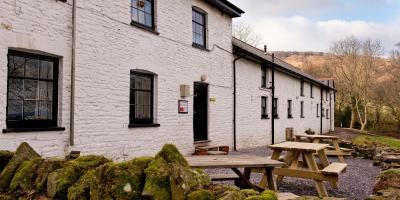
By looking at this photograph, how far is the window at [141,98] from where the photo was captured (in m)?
9.17

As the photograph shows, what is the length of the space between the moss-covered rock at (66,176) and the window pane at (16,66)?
11.0ft

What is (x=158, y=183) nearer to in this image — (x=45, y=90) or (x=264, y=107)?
(x=45, y=90)

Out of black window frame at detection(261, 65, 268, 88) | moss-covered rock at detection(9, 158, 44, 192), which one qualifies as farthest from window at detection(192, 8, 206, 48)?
moss-covered rock at detection(9, 158, 44, 192)

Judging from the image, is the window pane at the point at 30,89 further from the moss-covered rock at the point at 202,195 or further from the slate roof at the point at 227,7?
the slate roof at the point at 227,7

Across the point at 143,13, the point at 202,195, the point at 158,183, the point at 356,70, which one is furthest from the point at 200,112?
the point at 356,70

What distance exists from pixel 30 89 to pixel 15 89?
282 mm

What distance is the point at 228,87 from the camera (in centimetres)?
1366

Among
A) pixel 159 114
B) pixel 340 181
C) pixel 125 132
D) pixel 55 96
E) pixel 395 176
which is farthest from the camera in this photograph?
pixel 159 114

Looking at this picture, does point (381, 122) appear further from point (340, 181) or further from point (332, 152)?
point (340, 181)

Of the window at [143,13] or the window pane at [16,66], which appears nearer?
the window pane at [16,66]

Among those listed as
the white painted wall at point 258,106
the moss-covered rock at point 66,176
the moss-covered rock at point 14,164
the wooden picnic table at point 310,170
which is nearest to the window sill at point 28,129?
the moss-covered rock at point 14,164

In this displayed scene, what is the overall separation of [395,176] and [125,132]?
584 centimetres

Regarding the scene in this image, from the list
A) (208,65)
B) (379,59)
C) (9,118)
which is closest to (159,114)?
(208,65)

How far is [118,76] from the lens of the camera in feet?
27.8
